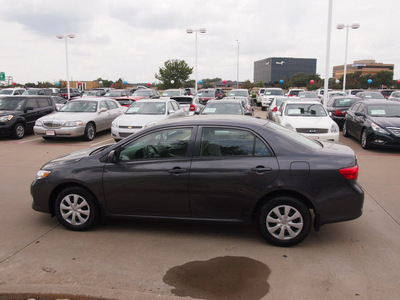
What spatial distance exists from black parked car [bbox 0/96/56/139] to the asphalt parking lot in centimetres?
842

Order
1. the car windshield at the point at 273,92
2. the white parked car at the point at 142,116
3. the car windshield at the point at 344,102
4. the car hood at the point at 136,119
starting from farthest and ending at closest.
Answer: the car windshield at the point at 273,92
the car windshield at the point at 344,102
the car hood at the point at 136,119
the white parked car at the point at 142,116

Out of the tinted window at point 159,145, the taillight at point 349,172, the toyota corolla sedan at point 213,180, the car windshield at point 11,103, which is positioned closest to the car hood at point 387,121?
the toyota corolla sedan at point 213,180

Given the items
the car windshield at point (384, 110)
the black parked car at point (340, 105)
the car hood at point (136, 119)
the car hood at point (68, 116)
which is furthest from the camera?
the black parked car at point (340, 105)

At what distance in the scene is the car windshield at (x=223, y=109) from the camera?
12.9 m

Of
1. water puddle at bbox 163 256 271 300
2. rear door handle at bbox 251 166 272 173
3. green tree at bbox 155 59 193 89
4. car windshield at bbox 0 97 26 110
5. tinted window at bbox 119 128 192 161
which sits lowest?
water puddle at bbox 163 256 271 300

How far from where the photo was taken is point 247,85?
71188mm

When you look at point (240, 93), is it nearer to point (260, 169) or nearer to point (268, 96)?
point (268, 96)

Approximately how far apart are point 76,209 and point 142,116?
7943mm

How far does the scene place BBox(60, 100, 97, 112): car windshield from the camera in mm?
13672

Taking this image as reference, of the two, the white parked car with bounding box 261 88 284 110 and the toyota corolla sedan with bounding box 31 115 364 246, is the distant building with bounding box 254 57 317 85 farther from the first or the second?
the toyota corolla sedan with bounding box 31 115 364 246

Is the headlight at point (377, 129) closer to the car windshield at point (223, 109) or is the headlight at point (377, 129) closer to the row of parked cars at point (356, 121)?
the row of parked cars at point (356, 121)

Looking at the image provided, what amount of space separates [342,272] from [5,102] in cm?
1421

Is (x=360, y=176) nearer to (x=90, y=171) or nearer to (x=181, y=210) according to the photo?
(x=181, y=210)

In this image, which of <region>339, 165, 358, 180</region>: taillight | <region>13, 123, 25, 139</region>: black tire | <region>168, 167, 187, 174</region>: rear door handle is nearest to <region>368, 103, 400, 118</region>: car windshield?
<region>339, 165, 358, 180</region>: taillight
